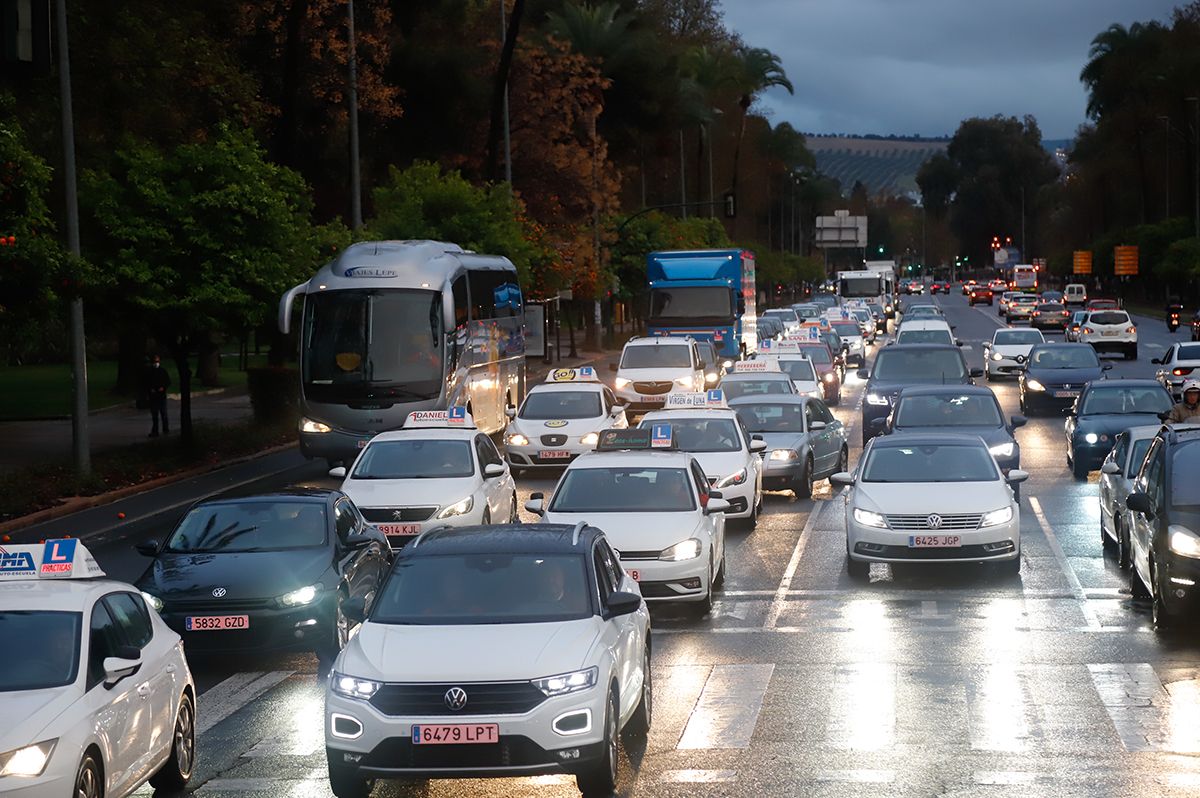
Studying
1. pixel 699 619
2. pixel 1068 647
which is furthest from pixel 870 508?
pixel 1068 647

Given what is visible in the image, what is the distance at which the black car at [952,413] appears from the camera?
27.0 m

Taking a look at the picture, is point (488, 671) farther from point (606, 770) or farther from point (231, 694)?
point (231, 694)

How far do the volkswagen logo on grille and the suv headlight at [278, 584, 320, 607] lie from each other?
5492 millimetres

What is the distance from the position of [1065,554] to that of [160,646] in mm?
13227

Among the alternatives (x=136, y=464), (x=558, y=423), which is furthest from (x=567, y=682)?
(x=136, y=464)

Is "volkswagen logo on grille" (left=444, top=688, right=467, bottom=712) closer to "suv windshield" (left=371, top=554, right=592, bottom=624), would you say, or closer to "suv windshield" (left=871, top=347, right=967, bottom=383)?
"suv windshield" (left=371, top=554, right=592, bottom=624)

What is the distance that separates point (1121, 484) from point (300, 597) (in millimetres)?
9384

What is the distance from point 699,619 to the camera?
17844 millimetres

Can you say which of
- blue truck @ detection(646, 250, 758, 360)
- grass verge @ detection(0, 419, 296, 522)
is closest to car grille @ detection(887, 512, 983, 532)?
grass verge @ detection(0, 419, 296, 522)

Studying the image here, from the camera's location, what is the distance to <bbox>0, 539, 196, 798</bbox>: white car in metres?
9.16

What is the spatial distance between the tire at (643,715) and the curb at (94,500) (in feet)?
53.6

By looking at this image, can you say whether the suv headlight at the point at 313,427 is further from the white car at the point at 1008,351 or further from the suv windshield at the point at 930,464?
the white car at the point at 1008,351

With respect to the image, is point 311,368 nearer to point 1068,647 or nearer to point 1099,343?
point 1068,647

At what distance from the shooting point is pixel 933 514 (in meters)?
19.3
